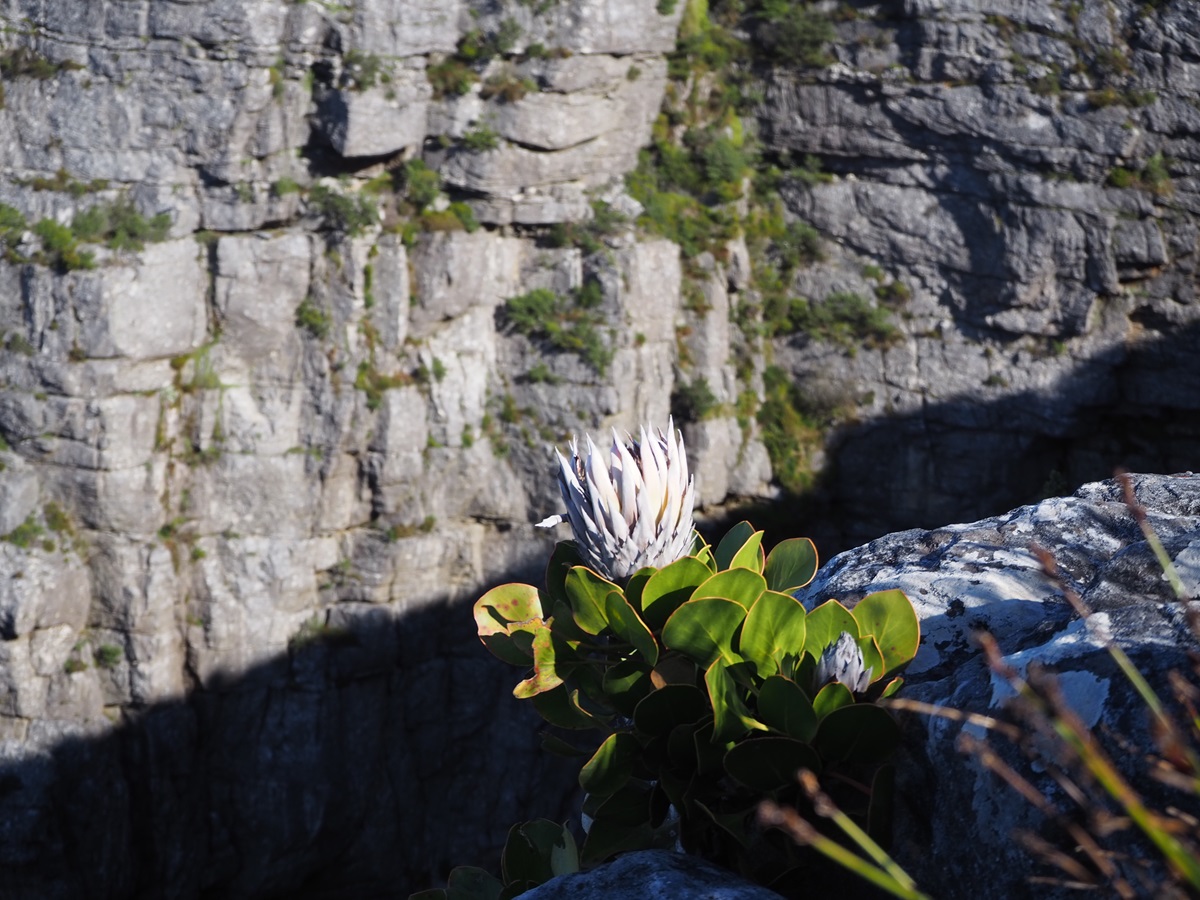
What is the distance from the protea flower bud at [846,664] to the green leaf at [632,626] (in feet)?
0.96

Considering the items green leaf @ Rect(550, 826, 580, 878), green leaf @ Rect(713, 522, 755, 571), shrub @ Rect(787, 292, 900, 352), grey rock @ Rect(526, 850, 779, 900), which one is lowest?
shrub @ Rect(787, 292, 900, 352)

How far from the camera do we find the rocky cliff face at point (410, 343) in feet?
33.9

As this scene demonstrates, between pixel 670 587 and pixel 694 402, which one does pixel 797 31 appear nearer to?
pixel 694 402

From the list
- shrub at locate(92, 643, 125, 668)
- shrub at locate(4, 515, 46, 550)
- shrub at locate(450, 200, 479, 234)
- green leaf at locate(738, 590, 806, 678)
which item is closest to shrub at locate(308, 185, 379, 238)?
shrub at locate(450, 200, 479, 234)

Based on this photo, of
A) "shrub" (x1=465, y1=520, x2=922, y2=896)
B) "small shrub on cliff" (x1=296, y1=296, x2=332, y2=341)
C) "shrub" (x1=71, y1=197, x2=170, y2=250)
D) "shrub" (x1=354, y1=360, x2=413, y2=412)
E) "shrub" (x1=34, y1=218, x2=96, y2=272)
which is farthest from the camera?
"shrub" (x1=354, y1=360, x2=413, y2=412)

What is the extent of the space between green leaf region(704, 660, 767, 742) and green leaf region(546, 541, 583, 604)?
488 mm

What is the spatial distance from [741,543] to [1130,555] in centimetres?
75

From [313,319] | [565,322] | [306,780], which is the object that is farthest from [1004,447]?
[306,780]

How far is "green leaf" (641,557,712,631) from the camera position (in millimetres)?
1932

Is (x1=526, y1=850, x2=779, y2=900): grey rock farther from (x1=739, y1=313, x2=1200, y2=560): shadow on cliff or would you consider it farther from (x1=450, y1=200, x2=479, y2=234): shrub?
(x1=739, y1=313, x2=1200, y2=560): shadow on cliff

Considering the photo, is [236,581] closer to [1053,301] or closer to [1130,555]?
[1053,301]

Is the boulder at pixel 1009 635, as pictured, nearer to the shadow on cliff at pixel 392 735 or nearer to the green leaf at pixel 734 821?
the green leaf at pixel 734 821

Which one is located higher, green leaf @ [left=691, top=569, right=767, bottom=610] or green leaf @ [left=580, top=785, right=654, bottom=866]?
green leaf @ [left=691, top=569, right=767, bottom=610]

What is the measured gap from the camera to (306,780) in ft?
36.5
